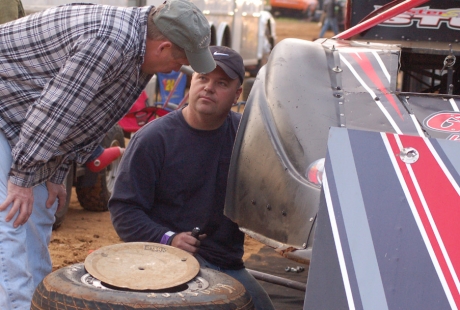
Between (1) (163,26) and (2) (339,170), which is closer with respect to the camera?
(2) (339,170)

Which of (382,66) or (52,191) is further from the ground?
(382,66)

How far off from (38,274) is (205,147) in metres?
0.96

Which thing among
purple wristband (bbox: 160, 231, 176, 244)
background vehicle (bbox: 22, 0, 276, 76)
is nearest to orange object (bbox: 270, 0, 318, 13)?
background vehicle (bbox: 22, 0, 276, 76)

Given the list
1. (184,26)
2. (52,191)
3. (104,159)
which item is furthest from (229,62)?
(104,159)

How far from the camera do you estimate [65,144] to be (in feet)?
9.60

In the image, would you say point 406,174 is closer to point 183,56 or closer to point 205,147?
point 183,56

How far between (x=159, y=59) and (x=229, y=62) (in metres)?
0.59

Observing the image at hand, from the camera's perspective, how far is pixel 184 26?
8.90ft

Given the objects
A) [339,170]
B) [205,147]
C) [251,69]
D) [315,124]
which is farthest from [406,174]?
[251,69]

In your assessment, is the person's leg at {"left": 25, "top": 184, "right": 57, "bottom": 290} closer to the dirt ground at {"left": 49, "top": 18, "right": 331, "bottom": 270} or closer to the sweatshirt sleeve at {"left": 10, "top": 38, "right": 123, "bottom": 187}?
the sweatshirt sleeve at {"left": 10, "top": 38, "right": 123, "bottom": 187}

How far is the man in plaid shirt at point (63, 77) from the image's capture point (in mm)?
2621

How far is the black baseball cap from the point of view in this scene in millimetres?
3312

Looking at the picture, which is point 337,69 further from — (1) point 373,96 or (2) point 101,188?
(2) point 101,188

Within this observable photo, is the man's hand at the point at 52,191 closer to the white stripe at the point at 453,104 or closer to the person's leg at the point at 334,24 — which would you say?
the white stripe at the point at 453,104
